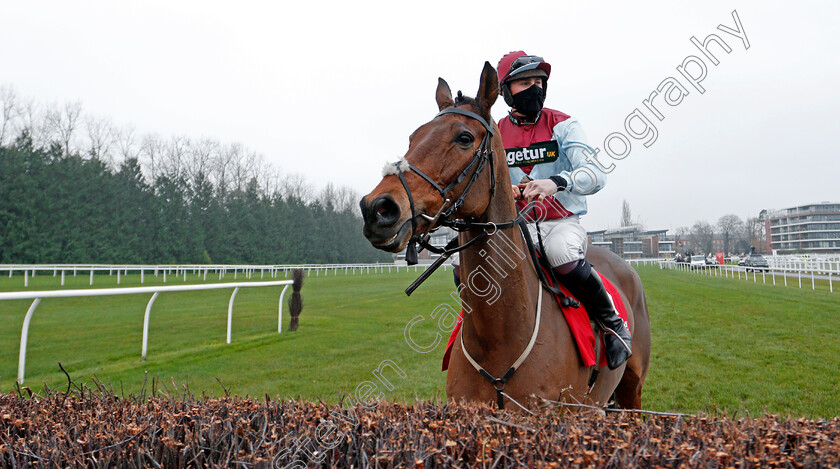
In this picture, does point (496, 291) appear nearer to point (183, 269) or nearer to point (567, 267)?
point (567, 267)

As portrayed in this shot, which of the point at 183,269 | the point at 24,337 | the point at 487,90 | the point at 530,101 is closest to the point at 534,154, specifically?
the point at 530,101

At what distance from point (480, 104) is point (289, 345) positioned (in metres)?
7.23

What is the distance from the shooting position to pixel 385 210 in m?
1.85

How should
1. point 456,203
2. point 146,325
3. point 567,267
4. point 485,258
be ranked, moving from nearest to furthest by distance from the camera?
1. point 456,203
2. point 485,258
3. point 567,267
4. point 146,325

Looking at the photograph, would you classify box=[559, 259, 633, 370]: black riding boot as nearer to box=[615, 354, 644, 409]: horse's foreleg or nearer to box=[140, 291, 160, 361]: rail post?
box=[615, 354, 644, 409]: horse's foreleg

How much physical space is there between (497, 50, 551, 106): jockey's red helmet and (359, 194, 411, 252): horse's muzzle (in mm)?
1493

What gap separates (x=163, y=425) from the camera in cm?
159

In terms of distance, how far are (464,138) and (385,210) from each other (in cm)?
61

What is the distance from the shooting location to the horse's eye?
2211mm

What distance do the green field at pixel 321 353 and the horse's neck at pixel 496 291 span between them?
1.70m

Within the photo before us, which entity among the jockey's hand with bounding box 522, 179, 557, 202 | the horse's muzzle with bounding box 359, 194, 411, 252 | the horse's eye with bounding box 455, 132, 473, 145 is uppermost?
the horse's eye with bounding box 455, 132, 473, 145

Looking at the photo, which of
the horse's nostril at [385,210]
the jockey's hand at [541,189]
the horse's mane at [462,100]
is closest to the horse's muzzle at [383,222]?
the horse's nostril at [385,210]

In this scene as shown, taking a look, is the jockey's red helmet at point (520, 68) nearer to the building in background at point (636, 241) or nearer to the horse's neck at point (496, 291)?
the horse's neck at point (496, 291)

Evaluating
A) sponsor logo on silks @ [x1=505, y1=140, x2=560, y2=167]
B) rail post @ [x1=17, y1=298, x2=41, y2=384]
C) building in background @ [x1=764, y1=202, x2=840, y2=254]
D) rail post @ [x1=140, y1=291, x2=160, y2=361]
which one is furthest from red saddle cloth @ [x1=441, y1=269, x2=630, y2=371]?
building in background @ [x1=764, y1=202, x2=840, y2=254]
